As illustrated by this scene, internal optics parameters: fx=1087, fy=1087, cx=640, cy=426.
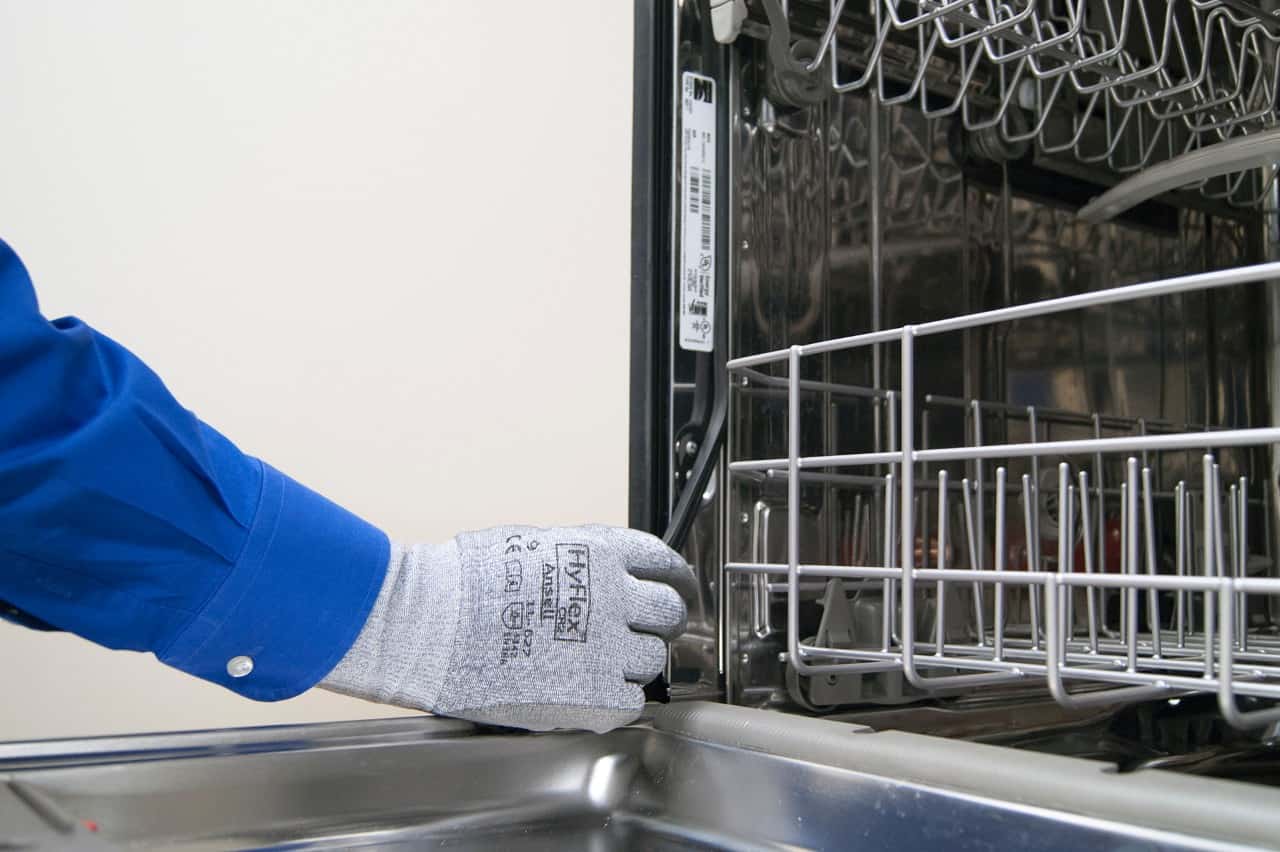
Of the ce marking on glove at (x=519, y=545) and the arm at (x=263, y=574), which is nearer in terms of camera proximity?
the arm at (x=263, y=574)

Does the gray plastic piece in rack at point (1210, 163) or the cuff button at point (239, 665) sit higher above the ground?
the gray plastic piece in rack at point (1210, 163)

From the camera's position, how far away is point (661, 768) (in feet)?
2.08

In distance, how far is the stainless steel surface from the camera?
44cm

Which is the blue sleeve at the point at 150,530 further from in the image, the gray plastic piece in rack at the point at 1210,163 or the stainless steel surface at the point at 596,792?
the gray plastic piece in rack at the point at 1210,163

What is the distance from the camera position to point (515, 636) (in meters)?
0.60

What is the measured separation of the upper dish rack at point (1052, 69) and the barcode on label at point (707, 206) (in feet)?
0.28

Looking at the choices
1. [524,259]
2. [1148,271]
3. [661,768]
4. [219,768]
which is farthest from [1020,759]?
[524,259]

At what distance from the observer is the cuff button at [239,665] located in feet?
1.83

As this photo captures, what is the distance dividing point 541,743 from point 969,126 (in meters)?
0.58

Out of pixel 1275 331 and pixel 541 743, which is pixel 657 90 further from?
pixel 1275 331

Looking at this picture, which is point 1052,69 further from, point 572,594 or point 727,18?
point 572,594

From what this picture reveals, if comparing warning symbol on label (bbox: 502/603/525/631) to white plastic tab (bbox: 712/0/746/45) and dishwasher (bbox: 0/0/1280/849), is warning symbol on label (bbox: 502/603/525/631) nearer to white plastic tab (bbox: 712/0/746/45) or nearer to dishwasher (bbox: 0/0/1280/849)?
Answer: dishwasher (bbox: 0/0/1280/849)

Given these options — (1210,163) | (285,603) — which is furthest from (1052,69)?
(285,603)

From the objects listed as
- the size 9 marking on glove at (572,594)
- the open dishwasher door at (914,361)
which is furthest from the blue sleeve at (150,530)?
the open dishwasher door at (914,361)
